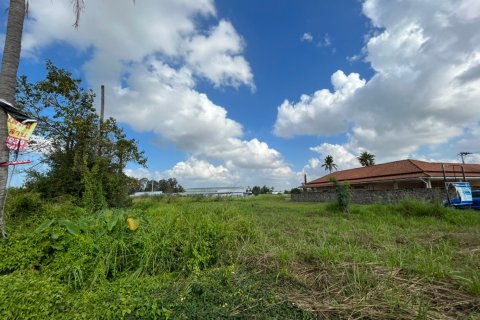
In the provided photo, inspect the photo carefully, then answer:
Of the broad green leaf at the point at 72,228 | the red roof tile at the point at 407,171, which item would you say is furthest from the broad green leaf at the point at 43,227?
the red roof tile at the point at 407,171

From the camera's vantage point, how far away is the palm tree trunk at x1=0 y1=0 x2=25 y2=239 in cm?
358

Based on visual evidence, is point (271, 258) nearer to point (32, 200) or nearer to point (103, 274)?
point (103, 274)

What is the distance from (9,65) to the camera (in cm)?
380

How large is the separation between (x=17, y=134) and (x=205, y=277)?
11.1ft

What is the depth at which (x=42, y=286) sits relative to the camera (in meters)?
2.37

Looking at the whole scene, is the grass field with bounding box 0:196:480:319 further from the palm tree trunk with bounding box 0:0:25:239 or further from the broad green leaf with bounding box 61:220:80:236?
the palm tree trunk with bounding box 0:0:25:239

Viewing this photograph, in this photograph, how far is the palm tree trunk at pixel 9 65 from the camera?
358 cm

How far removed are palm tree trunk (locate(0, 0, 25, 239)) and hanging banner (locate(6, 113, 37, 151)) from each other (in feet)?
0.22

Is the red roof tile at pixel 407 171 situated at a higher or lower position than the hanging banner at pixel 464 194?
higher

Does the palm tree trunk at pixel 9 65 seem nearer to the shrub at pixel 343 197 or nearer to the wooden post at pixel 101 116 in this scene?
the wooden post at pixel 101 116

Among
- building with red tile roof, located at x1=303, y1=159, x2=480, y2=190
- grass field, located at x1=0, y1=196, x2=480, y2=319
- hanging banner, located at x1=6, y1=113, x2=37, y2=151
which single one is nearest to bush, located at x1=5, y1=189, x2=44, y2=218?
grass field, located at x1=0, y1=196, x2=480, y2=319

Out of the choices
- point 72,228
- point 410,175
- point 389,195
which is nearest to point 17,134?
point 72,228

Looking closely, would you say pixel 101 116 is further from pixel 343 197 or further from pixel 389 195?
pixel 389 195

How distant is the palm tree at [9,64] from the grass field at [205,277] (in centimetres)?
88
